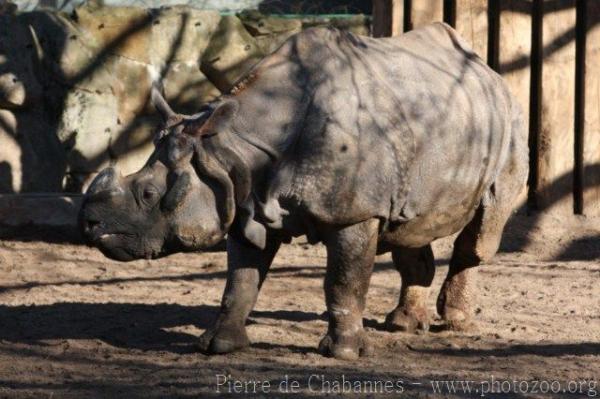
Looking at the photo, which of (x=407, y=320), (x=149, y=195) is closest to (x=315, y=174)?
(x=149, y=195)

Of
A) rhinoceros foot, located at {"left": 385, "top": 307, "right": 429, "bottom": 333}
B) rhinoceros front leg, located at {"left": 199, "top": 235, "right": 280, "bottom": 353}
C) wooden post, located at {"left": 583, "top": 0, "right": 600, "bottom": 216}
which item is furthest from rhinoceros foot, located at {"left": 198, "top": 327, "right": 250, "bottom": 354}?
wooden post, located at {"left": 583, "top": 0, "right": 600, "bottom": 216}

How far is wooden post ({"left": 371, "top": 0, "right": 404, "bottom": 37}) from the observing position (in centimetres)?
→ 977

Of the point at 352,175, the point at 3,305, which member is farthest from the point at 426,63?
the point at 3,305

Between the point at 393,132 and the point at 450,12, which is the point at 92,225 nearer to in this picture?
the point at 393,132

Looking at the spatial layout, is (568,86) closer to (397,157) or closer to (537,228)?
(537,228)

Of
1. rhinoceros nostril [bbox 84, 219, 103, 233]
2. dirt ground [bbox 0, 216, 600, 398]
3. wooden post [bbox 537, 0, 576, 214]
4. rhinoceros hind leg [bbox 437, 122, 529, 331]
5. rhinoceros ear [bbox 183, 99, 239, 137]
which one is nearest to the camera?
dirt ground [bbox 0, 216, 600, 398]

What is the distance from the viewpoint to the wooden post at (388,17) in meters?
9.77

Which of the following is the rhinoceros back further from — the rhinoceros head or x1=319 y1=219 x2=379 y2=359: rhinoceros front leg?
the rhinoceros head

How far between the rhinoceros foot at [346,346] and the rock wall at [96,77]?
495 cm

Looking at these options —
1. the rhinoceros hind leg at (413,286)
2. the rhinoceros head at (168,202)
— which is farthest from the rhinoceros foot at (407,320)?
the rhinoceros head at (168,202)

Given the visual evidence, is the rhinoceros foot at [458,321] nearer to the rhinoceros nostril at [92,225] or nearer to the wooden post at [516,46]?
the rhinoceros nostril at [92,225]

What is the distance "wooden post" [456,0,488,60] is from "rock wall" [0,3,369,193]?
184 centimetres

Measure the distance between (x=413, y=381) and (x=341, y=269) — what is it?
78cm

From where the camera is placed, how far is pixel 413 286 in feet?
24.8
